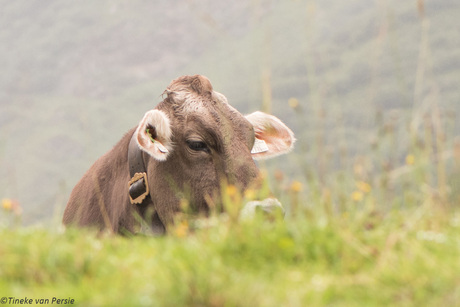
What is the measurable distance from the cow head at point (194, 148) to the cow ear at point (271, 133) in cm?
94

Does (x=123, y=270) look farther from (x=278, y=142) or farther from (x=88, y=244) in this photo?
(x=278, y=142)

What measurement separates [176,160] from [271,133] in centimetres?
213

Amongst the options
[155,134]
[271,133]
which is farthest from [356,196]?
[271,133]

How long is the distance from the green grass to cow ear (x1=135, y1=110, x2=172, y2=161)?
3.90m

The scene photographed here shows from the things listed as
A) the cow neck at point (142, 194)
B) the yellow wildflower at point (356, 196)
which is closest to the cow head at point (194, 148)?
the cow neck at point (142, 194)

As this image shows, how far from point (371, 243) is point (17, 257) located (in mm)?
2094

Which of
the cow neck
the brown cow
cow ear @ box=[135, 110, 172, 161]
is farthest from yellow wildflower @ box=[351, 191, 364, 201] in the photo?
the cow neck

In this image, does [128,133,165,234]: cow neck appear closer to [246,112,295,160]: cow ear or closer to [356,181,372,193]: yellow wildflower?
[246,112,295,160]: cow ear

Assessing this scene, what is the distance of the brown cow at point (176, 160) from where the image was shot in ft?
27.2

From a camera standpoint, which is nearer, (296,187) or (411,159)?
(296,187)

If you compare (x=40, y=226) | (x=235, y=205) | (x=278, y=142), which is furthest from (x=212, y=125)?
(x=235, y=205)

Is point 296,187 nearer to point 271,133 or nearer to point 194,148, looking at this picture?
point 194,148

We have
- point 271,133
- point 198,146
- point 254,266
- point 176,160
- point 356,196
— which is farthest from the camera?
point 271,133

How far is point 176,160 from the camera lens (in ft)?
28.6
